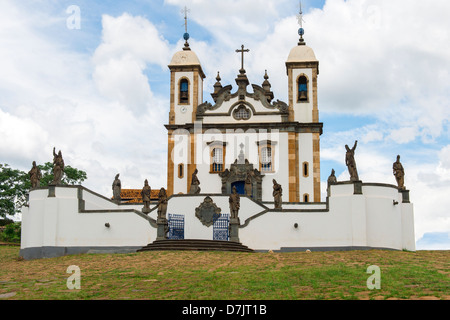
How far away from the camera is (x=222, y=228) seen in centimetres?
3195

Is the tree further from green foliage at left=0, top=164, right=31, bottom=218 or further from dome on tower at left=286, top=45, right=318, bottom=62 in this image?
dome on tower at left=286, top=45, right=318, bottom=62

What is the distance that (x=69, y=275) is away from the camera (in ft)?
66.1

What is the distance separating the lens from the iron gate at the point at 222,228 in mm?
31666

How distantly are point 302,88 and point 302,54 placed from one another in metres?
2.67

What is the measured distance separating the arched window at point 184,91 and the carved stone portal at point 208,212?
1523 centimetres

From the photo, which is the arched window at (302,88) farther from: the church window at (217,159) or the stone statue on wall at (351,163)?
the stone statue on wall at (351,163)

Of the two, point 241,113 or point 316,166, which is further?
point 241,113

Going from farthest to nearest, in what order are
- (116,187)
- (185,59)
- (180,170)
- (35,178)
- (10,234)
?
1. (185,59)
2. (10,234)
3. (180,170)
4. (116,187)
5. (35,178)

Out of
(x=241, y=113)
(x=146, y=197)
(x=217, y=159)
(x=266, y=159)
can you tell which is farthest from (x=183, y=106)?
(x=146, y=197)

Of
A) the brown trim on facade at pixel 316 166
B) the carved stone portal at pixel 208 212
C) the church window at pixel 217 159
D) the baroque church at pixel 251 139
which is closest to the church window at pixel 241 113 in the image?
the baroque church at pixel 251 139

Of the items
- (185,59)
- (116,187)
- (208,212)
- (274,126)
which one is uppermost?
(185,59)

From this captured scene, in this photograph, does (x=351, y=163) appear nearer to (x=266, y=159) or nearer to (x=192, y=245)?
(x=192, y=245)
